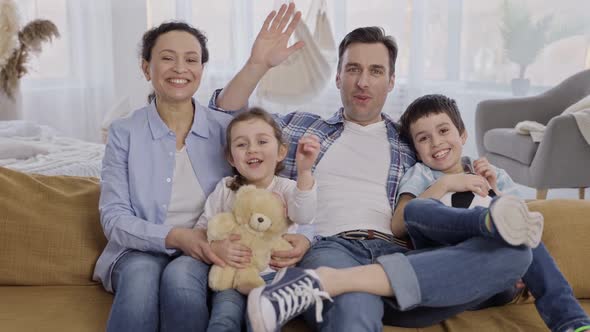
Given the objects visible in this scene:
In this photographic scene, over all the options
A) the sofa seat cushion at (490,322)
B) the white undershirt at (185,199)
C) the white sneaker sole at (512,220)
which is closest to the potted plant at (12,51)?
the white undershirt at (185,199)

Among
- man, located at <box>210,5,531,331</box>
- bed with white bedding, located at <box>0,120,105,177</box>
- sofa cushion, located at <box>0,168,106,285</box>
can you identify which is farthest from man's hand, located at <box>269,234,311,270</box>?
bed with white bedding, located at <box>0,120,105,177</box>

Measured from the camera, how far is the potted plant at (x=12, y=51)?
10.0ft

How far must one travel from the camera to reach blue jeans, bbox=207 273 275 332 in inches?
45.5

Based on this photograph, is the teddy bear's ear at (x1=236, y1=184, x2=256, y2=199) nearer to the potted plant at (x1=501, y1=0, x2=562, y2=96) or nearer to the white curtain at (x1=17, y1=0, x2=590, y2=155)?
the white curtain at (x1=17, y1=0, x2=590, y2=155)

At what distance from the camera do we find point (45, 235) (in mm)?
1490

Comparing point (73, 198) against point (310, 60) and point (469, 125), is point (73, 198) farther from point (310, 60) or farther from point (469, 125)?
point (469, 125)

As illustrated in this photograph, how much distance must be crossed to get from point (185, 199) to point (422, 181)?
1.94ft

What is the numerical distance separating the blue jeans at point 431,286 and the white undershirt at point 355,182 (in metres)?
0.30

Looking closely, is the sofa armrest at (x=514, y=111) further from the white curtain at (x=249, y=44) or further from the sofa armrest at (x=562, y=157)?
the sofa armrest at (x=562, y=157)

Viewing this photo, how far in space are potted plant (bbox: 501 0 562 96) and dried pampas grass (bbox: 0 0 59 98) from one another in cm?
281

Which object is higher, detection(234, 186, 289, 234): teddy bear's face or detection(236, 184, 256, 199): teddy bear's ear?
detection(236, 184, 256, 199): teddy bear's ear

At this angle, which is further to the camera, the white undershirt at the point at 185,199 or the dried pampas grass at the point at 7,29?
the dried pampas grass at the point at 7,29

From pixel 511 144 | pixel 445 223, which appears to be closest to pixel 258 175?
pixel 445 223

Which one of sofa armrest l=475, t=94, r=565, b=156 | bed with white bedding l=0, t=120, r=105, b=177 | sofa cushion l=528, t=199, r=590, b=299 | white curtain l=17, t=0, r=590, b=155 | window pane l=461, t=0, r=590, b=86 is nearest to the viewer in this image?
sofa cushion l=528, t=199, r=590, b=299
